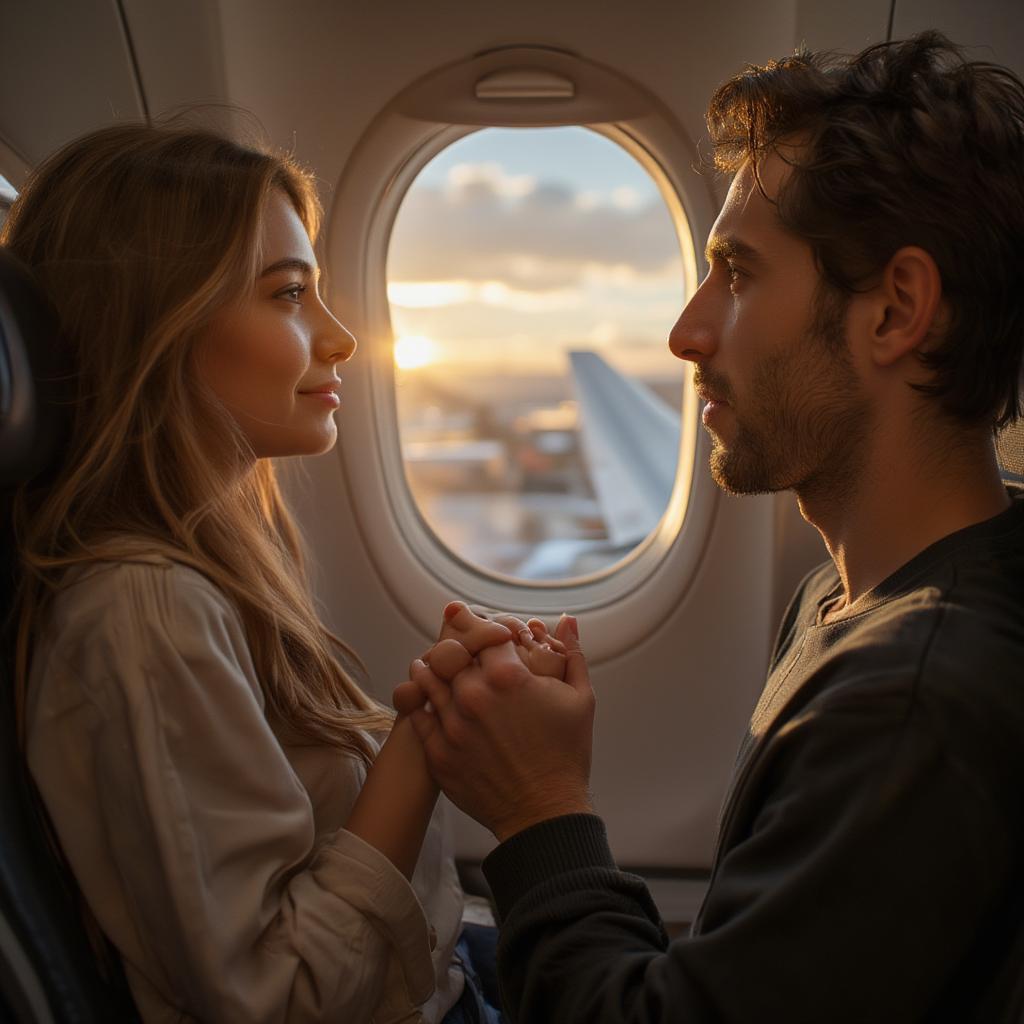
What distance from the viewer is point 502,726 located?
1.29 metres

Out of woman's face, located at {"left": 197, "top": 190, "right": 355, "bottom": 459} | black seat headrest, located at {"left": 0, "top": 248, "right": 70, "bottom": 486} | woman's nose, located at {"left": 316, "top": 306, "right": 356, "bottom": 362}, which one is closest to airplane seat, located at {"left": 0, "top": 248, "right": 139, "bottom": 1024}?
black seat headrest, located at {"left": 0, "top": 248, "right": 70, "bottom": 486}

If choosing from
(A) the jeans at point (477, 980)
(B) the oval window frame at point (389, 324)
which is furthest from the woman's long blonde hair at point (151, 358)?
(B) the oval window frame at point (389, 324)

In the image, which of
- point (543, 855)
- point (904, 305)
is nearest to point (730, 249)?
point (904, 305)

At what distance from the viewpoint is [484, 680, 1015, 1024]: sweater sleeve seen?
3.01 ft

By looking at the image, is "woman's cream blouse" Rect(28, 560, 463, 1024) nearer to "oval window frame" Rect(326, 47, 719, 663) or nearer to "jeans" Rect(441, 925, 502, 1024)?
"jeans" Rect(441, 925, 502, 1024)

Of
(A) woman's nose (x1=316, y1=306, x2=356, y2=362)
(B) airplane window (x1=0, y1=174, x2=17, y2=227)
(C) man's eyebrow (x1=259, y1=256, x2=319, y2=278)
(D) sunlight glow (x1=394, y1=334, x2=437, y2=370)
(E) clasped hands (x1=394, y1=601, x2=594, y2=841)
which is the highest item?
(B) airplane window (x1=0, y1=174, x2=17, y2=227)

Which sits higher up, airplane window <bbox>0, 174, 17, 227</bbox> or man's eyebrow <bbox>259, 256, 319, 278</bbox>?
airplane window <bbox>0, 174, 17, 227</bbox>

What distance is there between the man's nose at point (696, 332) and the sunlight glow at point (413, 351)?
3.72 feet

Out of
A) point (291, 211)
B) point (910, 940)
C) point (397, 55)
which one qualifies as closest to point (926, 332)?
point (910, 940)

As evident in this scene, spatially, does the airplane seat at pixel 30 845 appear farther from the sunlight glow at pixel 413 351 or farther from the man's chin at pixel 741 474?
the sunlight glow at pixel 413 351

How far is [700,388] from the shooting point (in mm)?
1456

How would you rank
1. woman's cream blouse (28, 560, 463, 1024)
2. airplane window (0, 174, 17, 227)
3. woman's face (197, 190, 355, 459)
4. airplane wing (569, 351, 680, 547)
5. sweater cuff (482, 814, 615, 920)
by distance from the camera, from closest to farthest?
woman's cream blouse (28, 560, 463, 1024) → sweater cuff (482, 814, 615, 920) → woman's face (197, 190, 355, 459) → airplane window (0, 174, 17, 227) → airplane wing (569, 351, 680, 547)

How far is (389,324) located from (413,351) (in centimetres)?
18

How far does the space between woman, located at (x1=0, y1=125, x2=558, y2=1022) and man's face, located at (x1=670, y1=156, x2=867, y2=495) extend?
437 mm
